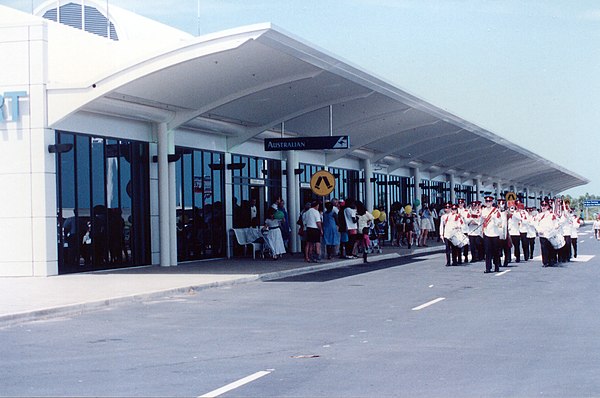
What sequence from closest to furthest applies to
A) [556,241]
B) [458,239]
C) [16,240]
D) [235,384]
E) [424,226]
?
[235,384]
[16,240]
[556,241]
[458,239]
[424,226]

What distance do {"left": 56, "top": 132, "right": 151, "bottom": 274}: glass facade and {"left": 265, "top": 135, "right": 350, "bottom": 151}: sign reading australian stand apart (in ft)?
14.9

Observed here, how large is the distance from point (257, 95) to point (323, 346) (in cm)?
1587

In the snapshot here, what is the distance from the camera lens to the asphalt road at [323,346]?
8219 mm

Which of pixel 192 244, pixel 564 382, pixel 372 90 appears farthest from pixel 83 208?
pixel 564 382

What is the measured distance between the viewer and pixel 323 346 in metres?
10.7

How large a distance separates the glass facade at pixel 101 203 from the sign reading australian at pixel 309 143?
4.53m

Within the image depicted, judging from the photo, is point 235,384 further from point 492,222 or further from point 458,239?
point 458,239

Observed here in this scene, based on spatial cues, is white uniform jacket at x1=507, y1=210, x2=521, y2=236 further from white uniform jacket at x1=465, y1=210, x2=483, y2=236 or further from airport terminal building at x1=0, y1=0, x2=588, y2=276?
airport terminal building at x1=0, y1=0, x2=588, y2=276

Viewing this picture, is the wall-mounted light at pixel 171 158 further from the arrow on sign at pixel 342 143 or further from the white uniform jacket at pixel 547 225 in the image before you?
the white uniform jacket at pixel 547 225

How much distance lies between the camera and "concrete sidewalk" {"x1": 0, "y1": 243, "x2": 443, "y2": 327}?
1466 cm

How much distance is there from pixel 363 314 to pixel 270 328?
2024 mm

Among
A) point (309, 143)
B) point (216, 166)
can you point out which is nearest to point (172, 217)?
point (216, 166)

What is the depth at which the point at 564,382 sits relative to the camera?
8266 millimetres

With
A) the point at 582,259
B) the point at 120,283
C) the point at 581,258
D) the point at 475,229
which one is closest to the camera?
the point at 120,283
